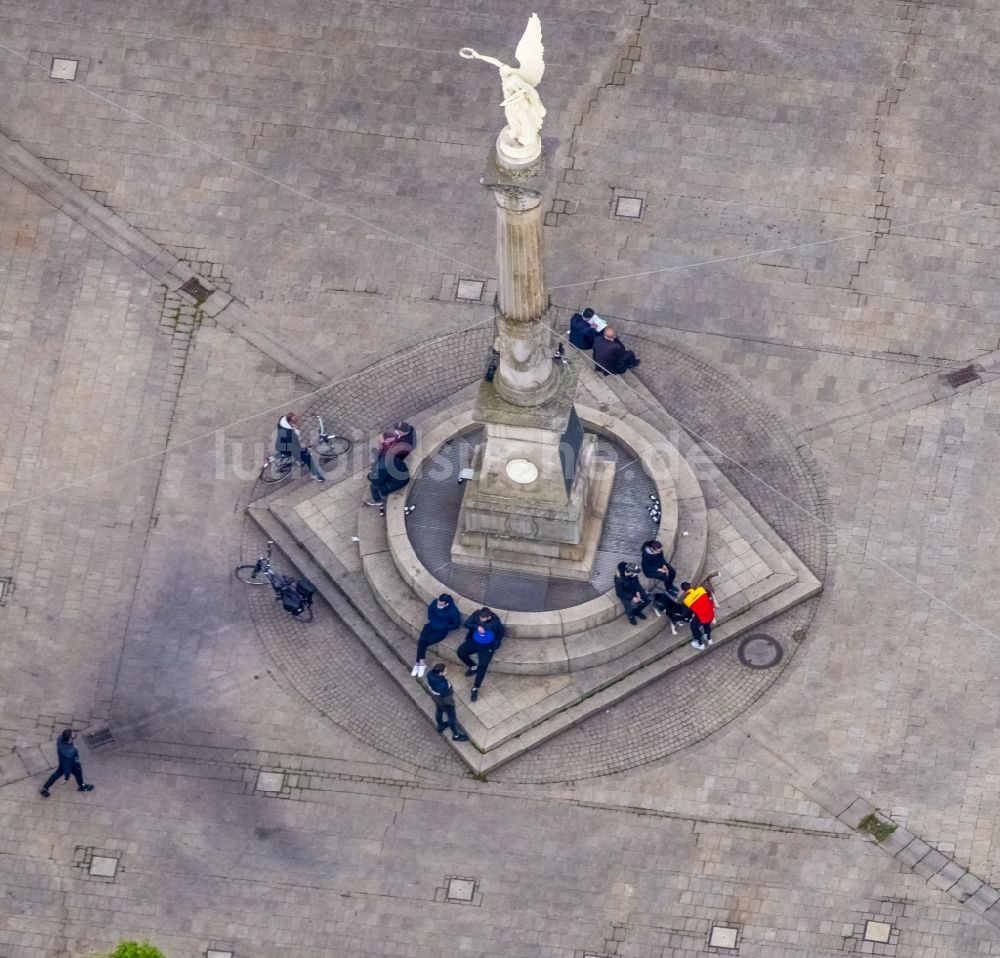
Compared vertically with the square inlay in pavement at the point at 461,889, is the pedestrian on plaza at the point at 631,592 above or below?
above

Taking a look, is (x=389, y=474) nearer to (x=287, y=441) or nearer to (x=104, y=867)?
(x=287, y=441)

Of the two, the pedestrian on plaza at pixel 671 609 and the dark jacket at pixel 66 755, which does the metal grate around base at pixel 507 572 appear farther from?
the dark jacket at pixel 66 755

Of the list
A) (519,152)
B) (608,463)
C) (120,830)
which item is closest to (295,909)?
(120,830)

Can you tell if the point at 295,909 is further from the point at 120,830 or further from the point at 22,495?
the point at 22,495

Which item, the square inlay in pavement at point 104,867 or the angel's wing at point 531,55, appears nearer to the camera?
the angel's wing at point 531,55

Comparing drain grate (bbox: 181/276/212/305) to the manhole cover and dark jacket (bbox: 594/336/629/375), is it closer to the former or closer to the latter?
dark jacket (bbox: 594/336/629/375)

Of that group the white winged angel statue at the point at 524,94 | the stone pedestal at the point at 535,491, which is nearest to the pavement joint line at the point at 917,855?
the stone pedestal at the point at 535,491
